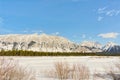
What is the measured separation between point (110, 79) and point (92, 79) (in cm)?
92

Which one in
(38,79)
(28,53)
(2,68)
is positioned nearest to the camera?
(2,68)

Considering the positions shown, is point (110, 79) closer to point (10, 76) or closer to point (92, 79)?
point (92, 79)

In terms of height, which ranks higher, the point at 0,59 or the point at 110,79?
the point at 0,59

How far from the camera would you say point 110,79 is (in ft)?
45.0

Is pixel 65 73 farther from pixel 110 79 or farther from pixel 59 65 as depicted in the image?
pixel 110 79

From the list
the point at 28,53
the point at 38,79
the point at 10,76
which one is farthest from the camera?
the point at 28,53

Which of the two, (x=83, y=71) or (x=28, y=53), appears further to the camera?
(x=28, y=53)

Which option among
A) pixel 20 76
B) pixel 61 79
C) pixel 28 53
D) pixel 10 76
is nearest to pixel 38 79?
pixel 61 79

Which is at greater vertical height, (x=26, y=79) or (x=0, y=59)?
(x=0, y=59)

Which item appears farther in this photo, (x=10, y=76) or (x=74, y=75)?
(x=74, y=75)

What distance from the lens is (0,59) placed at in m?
8.79

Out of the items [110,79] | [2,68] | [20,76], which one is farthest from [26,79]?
[110,79]

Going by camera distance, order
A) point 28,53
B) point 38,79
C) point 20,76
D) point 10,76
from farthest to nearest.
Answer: point 28,53 < point 38,79 < point 20,76 < point 10,76

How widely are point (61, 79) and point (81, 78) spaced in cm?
138
